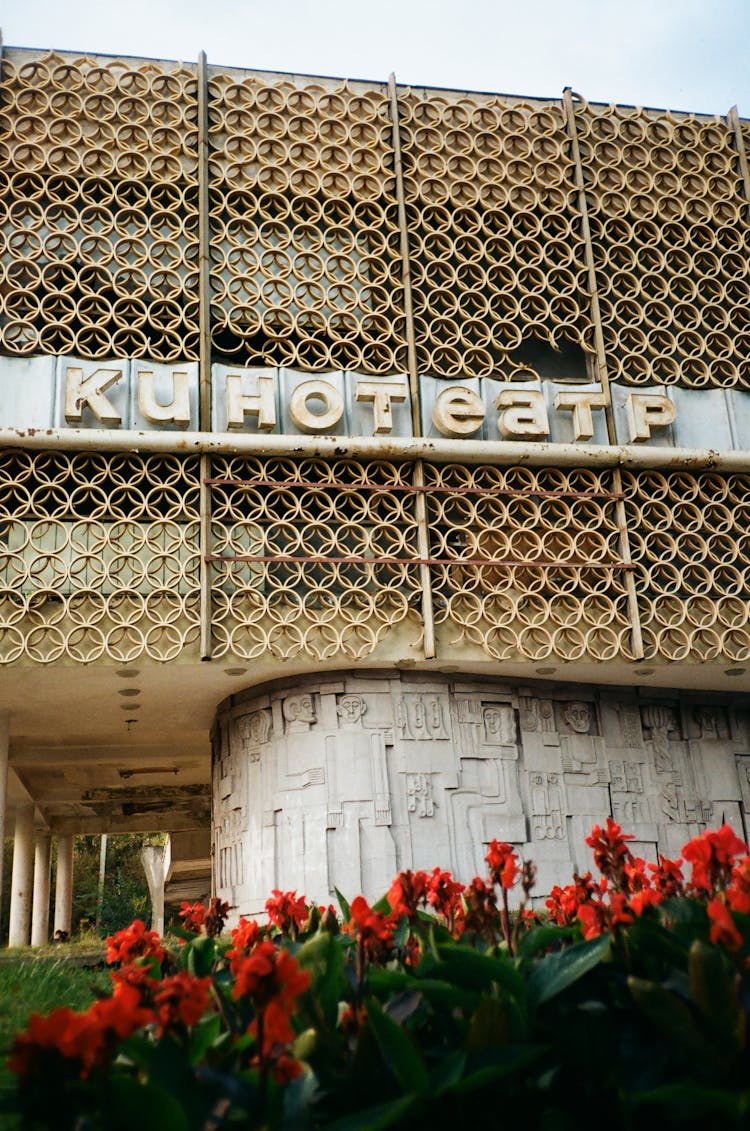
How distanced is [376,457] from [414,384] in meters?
1.04

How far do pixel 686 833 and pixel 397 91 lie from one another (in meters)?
9.54

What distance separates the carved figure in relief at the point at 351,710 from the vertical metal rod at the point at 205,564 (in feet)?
5.82

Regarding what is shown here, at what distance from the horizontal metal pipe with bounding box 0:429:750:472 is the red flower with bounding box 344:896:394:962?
862 centimetres

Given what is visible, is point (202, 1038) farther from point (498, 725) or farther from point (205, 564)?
point (498, 725)

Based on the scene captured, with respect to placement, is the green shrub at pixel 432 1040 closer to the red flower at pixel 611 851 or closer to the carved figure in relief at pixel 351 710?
the red flower at pixel 611 851

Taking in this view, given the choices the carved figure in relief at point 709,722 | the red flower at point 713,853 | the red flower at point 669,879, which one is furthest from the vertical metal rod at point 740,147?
the red flower at point 713,853

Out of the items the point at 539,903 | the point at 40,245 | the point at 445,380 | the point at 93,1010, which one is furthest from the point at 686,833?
the point at 93,1010

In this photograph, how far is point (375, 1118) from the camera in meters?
2.00

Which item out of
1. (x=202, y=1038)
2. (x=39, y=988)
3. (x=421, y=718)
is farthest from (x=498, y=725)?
(x=202, y=1038)

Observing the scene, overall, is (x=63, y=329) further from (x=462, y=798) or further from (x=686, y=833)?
(x=686, y=833)

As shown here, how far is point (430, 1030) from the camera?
2.75 metres

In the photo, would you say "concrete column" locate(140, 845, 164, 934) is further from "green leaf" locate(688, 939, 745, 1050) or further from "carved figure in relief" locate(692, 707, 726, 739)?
"green leaf" locate(688, 939, 745, 1050)

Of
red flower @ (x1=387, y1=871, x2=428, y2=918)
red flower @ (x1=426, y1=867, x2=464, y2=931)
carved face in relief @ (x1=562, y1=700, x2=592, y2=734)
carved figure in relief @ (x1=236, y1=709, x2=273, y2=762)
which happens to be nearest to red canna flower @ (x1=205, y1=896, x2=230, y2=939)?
red flower @ (x1=426, y1=867, x2=464, y2=931)

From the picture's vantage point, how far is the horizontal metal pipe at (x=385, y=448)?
36.6ft
